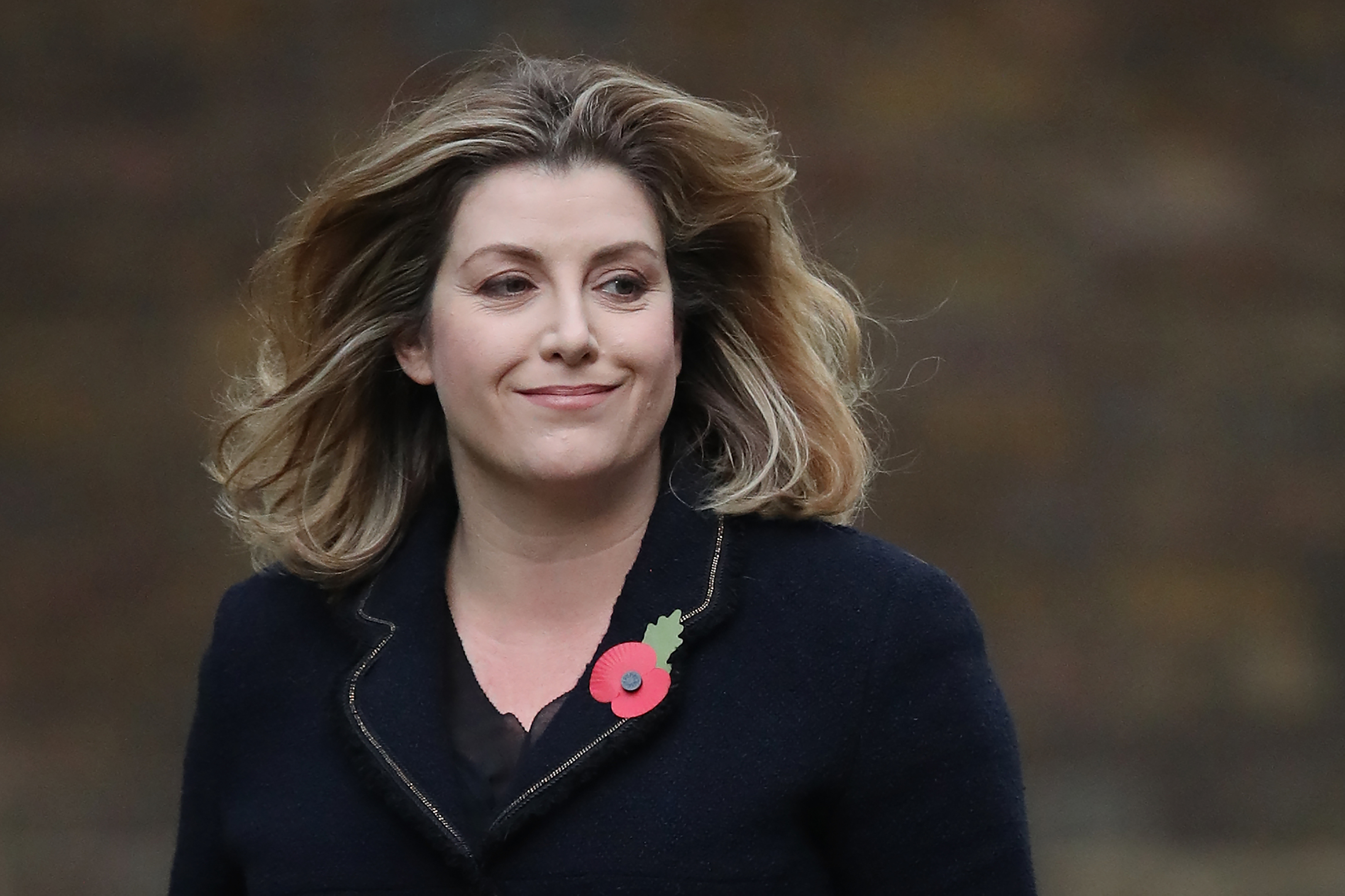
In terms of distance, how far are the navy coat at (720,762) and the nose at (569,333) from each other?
0.26 m

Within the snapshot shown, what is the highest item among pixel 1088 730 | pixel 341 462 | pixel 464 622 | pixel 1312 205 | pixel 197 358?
pixel 1312 205

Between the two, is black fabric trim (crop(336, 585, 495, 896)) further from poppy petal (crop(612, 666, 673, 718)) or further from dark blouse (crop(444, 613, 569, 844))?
poppy petal (crop(612, 666, 673, 718))

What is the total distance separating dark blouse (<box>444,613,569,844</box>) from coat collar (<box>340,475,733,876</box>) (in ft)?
0.06

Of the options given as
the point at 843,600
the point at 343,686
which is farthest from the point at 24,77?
the point at 843,600

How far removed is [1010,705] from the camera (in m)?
4.91

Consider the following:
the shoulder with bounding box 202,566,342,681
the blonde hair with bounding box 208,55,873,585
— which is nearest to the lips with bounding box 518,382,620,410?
the blonde hair with bounding box 208,55,873,585

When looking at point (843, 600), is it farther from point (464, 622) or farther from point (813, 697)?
point (464, 622)

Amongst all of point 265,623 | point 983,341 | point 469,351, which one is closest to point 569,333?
point 469,351

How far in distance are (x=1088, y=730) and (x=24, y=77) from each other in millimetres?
2923

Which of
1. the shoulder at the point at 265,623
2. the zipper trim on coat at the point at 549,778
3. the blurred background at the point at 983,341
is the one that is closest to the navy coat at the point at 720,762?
the zipper trim on coat at the point at 549,778

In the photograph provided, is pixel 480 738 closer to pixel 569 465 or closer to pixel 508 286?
pixel 569 465

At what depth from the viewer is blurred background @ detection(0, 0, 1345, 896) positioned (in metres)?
4.85

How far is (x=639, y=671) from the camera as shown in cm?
235

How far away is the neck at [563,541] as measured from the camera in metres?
2.48
